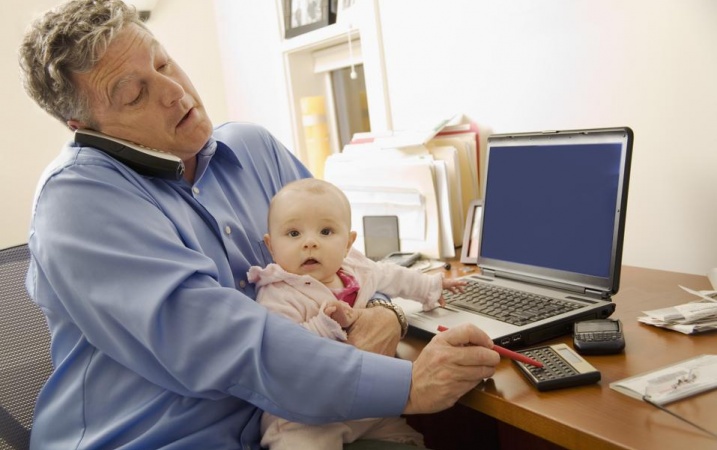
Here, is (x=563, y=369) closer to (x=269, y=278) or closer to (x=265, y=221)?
(x=269, y=278)

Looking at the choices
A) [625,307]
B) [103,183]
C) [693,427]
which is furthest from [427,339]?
[103,183]

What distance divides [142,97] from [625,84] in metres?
1.05

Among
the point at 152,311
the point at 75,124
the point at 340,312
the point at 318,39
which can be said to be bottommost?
the point at 340,312

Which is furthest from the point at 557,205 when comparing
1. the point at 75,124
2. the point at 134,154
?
the point at 75,124

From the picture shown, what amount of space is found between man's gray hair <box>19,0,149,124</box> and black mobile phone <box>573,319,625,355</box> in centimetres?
95

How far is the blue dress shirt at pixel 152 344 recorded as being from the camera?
99cm

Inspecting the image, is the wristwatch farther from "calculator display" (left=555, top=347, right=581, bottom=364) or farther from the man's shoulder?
the man's shoulder

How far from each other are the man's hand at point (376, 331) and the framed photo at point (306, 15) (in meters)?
1.48

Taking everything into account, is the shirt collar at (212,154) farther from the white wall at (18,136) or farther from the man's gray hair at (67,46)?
the white wall at (18,136)

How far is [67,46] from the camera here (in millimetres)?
1117

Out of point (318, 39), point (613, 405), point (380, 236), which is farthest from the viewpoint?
point (318, 39)

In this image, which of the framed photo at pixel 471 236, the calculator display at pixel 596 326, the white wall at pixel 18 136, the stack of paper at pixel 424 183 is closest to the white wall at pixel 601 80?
the stack of paper at pixel 424 183

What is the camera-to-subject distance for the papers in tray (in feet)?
2.79

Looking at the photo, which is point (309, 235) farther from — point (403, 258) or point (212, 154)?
point (403, 258)
